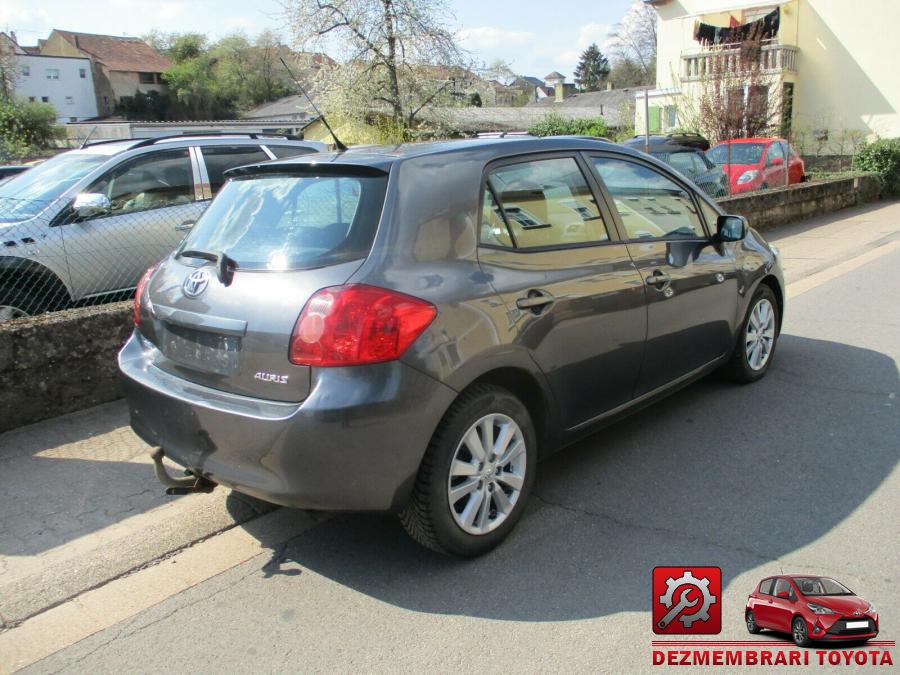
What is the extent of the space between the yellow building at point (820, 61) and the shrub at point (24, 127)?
23.3 meters

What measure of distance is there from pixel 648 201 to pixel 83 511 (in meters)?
3.42

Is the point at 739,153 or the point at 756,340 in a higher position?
the point at 739,153

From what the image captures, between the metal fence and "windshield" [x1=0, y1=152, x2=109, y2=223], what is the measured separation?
0.06 feet

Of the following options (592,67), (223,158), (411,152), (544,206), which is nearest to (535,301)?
(544,206)

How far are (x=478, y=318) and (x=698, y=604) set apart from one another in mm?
1382

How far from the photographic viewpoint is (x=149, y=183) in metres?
7.25

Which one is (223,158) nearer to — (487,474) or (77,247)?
(77,247)

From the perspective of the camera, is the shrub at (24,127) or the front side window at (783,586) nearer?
the front side window at (783,586)

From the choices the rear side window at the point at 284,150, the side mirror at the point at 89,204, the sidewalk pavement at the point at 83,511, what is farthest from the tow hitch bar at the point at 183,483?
the rear side window at the point at 284,150

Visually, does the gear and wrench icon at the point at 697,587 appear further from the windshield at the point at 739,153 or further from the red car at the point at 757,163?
the windshield at the point at 739,153

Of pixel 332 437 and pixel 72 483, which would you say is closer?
pixel 332 437

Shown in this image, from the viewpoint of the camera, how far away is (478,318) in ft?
10.5

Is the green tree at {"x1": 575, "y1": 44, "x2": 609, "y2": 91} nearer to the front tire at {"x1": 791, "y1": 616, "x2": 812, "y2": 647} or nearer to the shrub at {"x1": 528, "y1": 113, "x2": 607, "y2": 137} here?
the shrub at {"x1": 528, "y1": 113, "x2": 607, "y2": 137}

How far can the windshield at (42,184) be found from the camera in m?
6.72
